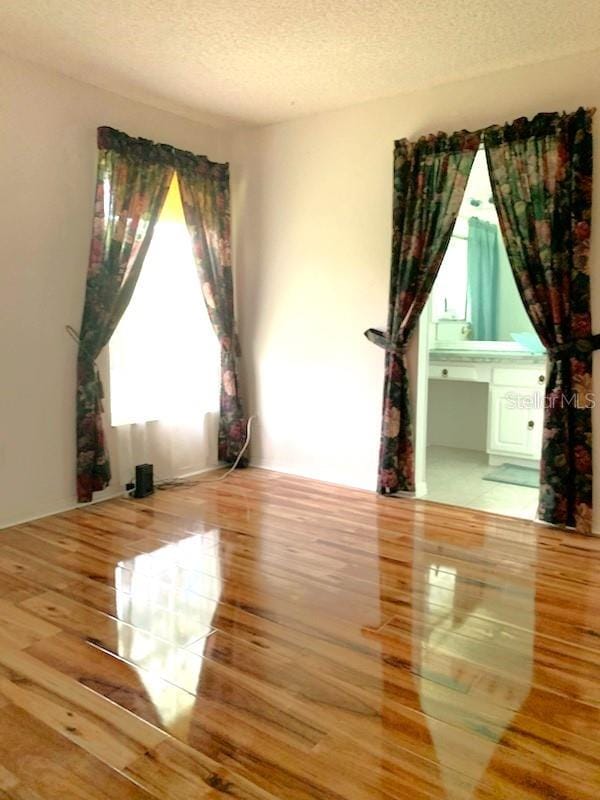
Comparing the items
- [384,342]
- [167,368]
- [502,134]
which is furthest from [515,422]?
[167,368]

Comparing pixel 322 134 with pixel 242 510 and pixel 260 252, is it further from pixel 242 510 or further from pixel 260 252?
pixel 242 510

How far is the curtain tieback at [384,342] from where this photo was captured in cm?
400

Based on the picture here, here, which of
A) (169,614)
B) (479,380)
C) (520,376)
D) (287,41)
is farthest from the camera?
(479,380)

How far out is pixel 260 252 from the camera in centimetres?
471

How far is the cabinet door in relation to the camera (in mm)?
4719

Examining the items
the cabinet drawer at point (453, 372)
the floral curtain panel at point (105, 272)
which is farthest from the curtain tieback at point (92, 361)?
the cabinet drawer at point (453, 372)

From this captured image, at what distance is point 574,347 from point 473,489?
1380mm

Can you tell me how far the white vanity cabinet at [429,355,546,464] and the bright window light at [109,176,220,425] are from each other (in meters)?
2.14

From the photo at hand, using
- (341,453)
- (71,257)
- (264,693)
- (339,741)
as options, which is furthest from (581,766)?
(71,257)

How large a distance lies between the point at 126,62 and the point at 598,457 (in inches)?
134

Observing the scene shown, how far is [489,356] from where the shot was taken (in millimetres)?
4867

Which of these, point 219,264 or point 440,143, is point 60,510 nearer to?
point 219,264

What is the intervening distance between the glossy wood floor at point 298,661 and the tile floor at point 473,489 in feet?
1.34

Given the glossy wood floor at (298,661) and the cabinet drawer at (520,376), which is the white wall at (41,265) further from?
the cabinet drawer at (520,376)
